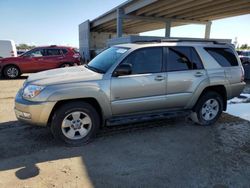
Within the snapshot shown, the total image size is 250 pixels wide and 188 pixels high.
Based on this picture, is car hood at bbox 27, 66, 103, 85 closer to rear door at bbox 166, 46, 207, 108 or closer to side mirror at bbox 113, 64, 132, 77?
side mirror at bbox 113, 64, 132, 77

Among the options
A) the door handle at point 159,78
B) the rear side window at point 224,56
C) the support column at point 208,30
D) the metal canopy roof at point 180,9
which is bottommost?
the door handle at point 159,78

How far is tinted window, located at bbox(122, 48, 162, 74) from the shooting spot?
4801mm

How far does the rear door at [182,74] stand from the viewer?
5105 millimetres

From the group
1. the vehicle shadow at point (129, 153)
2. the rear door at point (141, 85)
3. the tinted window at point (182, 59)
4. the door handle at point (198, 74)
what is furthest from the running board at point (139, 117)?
the tinted window at point (182, 59)

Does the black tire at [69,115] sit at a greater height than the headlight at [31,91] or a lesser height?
lesser

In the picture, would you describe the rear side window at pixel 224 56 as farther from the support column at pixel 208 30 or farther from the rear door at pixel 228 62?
the support column at pixel 208 30

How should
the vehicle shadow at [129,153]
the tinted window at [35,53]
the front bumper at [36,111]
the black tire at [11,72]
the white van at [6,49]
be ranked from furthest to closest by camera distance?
the white van at [6,49] → the tinted window at [35,53] → the black tire at [11,72] → the front bumper at [36,111] → the vehicle shadow at [129,153]

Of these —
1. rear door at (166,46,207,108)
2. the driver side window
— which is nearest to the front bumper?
rear door at (166,46,207,108)

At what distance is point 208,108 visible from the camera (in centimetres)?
573

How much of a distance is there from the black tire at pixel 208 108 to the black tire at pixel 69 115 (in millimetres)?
2383

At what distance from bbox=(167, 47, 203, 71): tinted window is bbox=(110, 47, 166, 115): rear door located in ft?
0.77

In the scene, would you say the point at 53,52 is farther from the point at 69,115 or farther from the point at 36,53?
the point at 69,115

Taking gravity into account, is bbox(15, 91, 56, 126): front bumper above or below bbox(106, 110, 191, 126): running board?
above

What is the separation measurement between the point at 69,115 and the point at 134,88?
4.22 feet
